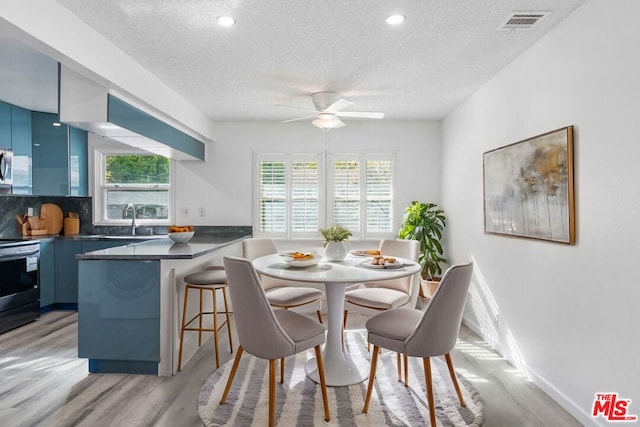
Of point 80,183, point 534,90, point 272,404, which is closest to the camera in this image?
point 272,404

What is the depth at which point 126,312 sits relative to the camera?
272 cm

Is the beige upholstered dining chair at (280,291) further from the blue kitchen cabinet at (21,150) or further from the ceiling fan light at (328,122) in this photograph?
the blue kitchen cabinet at (21,150)

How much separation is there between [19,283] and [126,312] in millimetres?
1979

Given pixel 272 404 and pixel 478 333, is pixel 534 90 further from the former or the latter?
pixel 272 404

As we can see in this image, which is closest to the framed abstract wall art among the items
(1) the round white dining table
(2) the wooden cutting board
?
(1) the round white dining table

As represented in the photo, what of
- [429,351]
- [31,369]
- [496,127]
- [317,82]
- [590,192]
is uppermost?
[317,82]

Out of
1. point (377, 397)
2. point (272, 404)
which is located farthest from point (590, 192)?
point (272, 404)

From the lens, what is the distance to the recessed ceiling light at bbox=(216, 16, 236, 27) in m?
2.28

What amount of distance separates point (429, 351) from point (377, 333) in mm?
309

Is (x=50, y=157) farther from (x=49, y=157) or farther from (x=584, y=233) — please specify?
(x=584, y=233)

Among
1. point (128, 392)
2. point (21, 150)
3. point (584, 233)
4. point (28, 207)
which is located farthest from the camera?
point (28, 207)

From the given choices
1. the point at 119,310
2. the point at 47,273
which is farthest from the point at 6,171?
the point at 119,310

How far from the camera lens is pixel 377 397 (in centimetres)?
240

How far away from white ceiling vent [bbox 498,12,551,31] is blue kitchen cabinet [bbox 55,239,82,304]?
15.4ft
